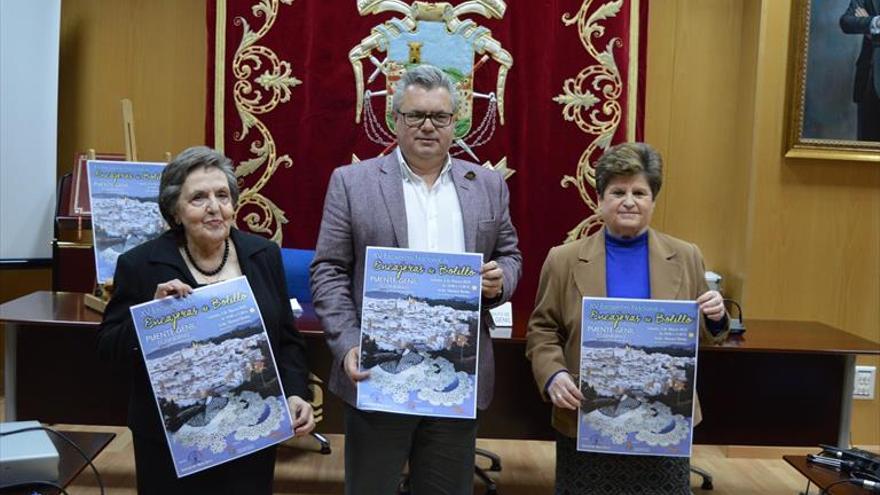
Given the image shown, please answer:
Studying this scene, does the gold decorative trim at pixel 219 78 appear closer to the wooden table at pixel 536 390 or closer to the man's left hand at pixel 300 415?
the wooden table at pixel 536 390

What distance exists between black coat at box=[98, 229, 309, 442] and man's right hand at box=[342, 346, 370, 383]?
0.36ft

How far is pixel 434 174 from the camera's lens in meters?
1.98

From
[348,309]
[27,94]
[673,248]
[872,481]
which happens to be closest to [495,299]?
[348,309]

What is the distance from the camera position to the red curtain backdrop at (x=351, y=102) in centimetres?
414

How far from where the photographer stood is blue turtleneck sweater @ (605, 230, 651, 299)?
2047 mm

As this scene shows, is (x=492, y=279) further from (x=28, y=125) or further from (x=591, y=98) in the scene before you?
(x=28, y=125)

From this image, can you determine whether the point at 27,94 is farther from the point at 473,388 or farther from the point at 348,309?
the point at 473,388

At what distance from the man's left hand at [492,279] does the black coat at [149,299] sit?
18.2 inches

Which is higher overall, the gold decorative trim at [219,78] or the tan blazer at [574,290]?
the gold decorative trim at [219,78]

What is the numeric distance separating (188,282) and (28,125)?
303 cm

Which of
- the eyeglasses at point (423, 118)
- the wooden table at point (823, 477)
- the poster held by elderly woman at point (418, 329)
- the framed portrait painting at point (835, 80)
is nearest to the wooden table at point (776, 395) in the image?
the wooden table at point (823, 477)

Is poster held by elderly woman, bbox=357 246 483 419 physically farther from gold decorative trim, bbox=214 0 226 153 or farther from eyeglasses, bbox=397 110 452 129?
gold decorative trim, bbox=214 0 226 153

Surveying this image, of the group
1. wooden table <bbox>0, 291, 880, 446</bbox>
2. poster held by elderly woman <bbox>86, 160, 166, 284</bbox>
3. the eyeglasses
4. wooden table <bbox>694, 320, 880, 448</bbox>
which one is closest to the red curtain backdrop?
wooden table <bbox>0, 291, 880, 446</bbox>

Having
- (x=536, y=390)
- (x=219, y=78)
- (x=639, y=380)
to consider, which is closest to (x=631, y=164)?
(x=639, y=380)
